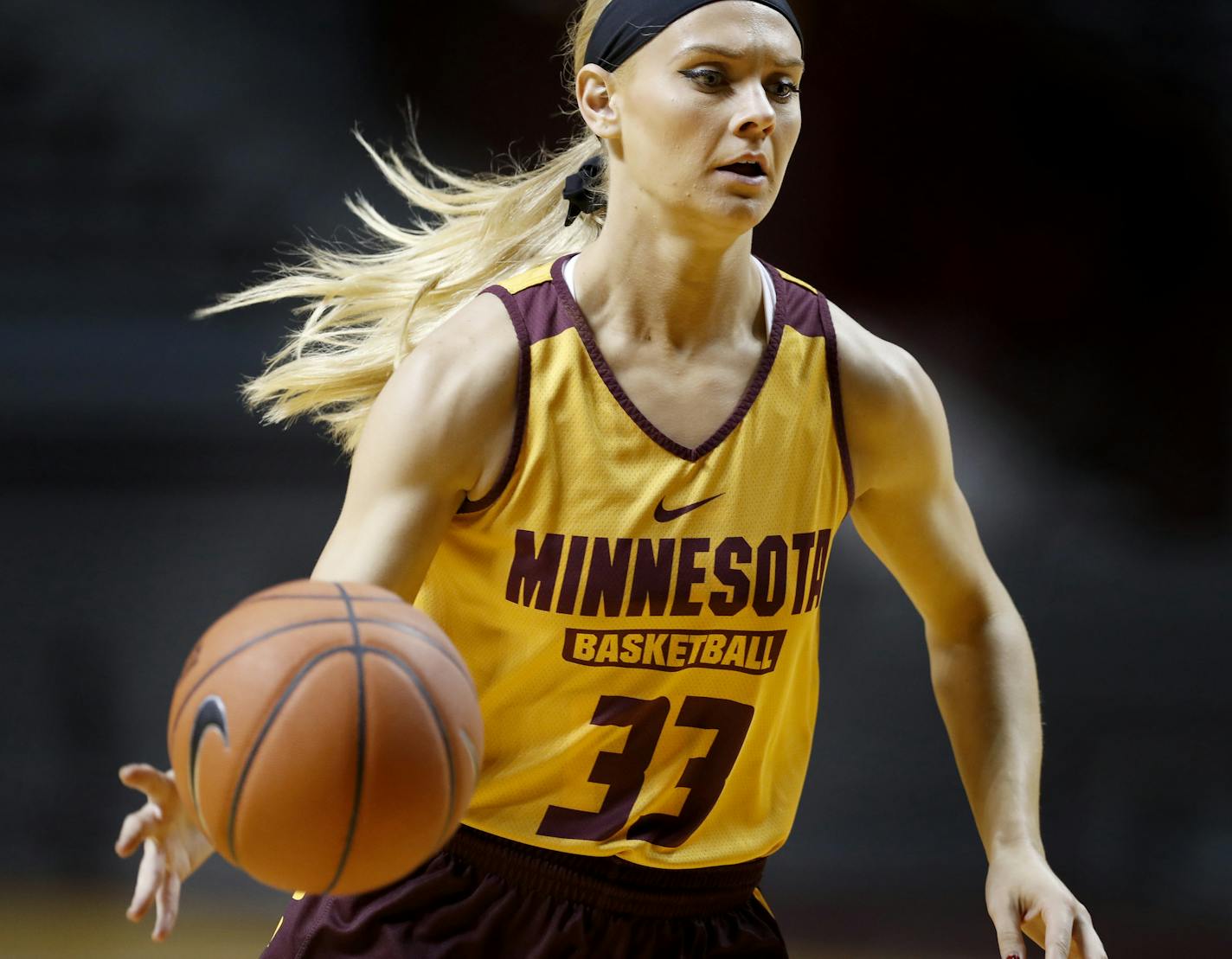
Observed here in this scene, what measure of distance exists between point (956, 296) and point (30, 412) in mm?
3290

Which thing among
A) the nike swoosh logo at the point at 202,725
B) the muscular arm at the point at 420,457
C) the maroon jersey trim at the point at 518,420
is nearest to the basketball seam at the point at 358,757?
the nike swoosh logo at the point at 202,725

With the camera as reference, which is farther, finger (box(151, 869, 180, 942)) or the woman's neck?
the woman's neck

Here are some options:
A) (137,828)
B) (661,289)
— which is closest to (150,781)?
(137,828)

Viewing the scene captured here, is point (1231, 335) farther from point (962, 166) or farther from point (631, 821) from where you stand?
point (631, 821)

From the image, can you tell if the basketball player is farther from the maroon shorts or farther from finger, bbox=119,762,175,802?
finger, bbox=119,762,175,802

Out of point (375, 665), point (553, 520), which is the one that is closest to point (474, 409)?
point (553, 520)

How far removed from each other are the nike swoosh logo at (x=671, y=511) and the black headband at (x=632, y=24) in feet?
2.34

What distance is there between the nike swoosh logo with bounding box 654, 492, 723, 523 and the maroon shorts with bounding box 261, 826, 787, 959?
56 centimetres

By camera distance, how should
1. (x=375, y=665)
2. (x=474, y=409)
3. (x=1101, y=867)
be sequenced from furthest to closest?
(x=1101, y=867), (x=474, y=409), (x=375, y=665)

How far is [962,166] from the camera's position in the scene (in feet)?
18.1

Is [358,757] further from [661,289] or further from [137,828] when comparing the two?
[661,289]

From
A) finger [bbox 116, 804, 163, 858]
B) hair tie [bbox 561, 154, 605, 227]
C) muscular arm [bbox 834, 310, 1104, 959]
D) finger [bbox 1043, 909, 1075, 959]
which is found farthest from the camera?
hair tie [bbox 561, 154, 605, 227]

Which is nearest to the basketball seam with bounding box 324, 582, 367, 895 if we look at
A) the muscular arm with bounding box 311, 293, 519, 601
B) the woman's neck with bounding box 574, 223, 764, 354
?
the muscular arm with bounding box 311, 293, 519, 601

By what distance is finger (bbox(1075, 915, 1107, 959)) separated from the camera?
232 centimetres
